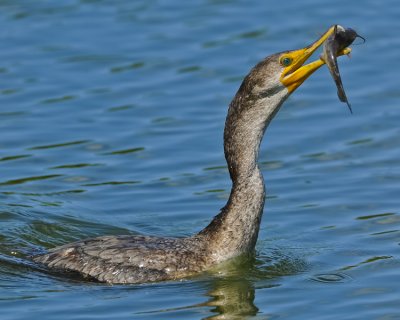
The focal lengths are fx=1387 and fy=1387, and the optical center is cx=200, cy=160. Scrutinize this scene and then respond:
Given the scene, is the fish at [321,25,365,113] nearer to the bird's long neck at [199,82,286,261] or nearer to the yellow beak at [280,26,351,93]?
the yellow beak at [280,26,351,93]

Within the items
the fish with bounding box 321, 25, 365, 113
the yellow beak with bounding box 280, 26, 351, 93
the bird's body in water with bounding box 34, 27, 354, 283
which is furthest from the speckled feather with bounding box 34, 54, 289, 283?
the fish with bounding box 321, 25, 365, 113

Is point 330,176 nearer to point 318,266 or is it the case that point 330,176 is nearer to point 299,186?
point 299,186

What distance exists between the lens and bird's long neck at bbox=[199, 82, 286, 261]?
12438mm

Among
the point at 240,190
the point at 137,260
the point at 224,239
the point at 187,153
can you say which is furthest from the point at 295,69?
the point at 187,153

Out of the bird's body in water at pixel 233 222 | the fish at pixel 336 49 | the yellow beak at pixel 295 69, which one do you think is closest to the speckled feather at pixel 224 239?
the bird's body in water at pixel 233 222

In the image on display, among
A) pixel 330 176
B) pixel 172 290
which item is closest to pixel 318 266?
pixel 172 290

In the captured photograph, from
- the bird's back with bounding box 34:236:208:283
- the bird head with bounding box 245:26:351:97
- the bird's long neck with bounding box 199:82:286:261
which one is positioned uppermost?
the bird head with bounding box 245:26:351:97

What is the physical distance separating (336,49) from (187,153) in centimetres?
423

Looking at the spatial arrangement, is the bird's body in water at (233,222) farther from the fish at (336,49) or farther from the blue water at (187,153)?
the blue water at (187,153)

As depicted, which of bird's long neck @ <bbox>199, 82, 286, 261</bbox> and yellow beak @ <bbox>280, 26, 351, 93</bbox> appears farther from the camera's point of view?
bird's long neck @ <bbox>199, 82, 286, 261</bbox>

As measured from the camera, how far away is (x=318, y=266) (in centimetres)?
1302

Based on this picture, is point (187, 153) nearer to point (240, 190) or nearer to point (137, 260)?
point (240, 190)

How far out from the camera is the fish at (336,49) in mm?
12359

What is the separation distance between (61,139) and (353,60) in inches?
174
